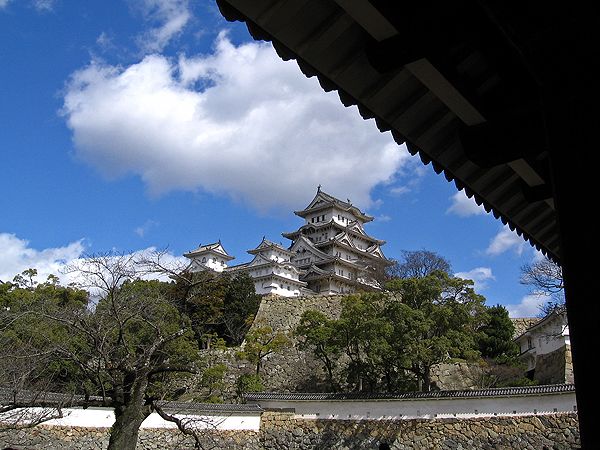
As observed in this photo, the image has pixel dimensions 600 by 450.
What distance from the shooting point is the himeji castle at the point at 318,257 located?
39.5m

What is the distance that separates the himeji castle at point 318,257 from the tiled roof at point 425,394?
17356mm

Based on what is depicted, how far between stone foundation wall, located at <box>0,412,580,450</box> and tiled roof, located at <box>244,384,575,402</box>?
A: 2.27ft

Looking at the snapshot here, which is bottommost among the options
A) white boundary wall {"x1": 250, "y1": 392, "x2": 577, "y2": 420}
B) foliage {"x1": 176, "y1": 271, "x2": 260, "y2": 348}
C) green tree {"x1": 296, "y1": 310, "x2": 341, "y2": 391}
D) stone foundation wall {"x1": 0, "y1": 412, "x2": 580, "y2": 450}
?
stone foundation wall {"x1": 0, "y1": 412, "x2": 580, "y2": 450}

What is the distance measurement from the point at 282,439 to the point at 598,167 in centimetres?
1833

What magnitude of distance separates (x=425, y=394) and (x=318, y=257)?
2376 centimetres

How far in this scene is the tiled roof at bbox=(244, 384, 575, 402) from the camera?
15.8 metres

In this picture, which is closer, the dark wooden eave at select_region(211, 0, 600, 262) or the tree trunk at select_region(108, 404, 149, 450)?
the dark wooden eave at select_region(211, 0, 600, 262)

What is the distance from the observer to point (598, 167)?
59.4 inches

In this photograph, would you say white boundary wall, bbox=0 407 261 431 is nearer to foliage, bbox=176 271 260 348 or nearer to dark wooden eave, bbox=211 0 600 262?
foliage, bbox=176 271 260 348

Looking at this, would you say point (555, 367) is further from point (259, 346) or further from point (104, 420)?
point (104, 420)

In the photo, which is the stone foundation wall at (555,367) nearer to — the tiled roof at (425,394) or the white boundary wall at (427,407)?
the tiled roof at (425,394)

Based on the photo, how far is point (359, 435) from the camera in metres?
17.6

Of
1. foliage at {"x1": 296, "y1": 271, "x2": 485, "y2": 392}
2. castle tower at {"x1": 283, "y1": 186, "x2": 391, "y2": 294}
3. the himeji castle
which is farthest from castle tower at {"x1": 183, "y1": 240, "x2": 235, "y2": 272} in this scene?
foliage at {"x1": 296, "y1": 271, "x2": 485, "y2": 392}

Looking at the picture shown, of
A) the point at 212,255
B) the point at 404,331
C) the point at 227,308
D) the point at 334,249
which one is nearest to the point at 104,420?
the point at 404,331
